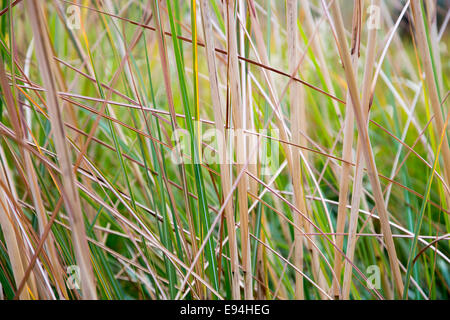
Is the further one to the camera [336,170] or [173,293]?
[336,170]

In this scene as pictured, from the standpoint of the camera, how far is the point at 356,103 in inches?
12.6

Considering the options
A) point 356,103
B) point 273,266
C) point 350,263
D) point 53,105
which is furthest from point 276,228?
point 53,105

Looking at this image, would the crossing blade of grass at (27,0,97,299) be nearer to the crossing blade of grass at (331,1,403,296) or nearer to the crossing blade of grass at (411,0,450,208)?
the crossing blade of grass at (331,1,403,296)

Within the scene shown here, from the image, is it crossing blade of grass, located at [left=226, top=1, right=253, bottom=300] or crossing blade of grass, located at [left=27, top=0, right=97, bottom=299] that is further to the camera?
crossing blade of grass, located at [left=226, top=1, right=253, bottom=300]

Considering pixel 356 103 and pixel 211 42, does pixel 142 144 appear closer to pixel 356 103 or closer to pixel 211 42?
pixel 211 42

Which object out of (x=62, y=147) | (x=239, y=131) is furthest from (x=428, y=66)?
(x=62, y=147)

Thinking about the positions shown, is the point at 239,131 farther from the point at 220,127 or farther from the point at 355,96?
the point at 355,96

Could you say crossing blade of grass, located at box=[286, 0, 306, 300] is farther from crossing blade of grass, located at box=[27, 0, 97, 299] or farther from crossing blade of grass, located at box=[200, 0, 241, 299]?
crossing blade of grass, located at box=[27, 0, 97, 299]

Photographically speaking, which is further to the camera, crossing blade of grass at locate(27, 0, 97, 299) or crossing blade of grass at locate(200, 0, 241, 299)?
crossing blade of grass at locate(200, 0, 241, 299)

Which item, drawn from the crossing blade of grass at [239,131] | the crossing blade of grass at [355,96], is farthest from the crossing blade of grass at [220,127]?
the crossing blade of grass at [355,96]

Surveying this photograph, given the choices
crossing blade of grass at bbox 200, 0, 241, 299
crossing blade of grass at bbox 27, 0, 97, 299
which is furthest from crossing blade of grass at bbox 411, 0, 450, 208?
crossing blade of grass at bbox 27, 0, 97, 299

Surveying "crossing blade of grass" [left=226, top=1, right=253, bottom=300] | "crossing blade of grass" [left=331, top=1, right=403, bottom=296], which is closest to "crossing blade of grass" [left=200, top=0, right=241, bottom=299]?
"crossing blade of grass" [left=226, top=1, right=253, bottom=300]

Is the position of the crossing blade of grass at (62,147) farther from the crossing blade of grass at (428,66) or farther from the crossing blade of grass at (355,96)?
the crossing blade of grass at (428,66)
